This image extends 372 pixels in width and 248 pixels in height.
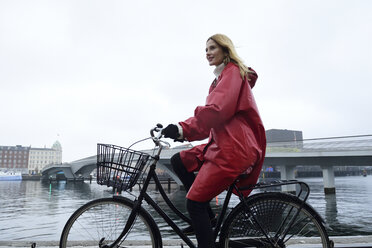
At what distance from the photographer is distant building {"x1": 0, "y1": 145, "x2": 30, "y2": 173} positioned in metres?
125

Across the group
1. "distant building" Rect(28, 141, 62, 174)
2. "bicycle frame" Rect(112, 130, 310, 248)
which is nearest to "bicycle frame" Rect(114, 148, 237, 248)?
"bicycle frame" Rect(112, 130, 310, 248)

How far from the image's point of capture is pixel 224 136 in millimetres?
2037

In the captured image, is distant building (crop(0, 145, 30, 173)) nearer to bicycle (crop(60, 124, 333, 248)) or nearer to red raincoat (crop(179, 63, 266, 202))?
bicycle (crop(60, 124, 333, 248))

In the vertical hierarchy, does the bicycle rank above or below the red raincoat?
below

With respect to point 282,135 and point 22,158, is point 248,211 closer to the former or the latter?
point 282,135

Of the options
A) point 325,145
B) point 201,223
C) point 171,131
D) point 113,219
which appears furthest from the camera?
point 325,145

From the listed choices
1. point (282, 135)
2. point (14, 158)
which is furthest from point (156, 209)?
point (14, 158)

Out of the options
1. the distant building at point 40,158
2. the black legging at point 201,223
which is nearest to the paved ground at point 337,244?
the black legging at point 201,223

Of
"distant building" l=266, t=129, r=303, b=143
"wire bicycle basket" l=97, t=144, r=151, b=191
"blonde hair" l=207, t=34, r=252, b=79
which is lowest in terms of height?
"wire bicycle basket" l=97, t=144, r=151, b=191

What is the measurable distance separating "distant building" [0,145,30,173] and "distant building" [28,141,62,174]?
2.12 meters

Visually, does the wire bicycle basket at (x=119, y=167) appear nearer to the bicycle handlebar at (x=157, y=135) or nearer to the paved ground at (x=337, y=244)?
the bicycle handlebar at (x=157, y=135)

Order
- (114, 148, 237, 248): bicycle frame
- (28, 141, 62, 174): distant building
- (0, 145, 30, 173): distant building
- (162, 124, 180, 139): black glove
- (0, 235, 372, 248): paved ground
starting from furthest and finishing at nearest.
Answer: (28, 141, 62, 174): distant building, (0, 145, 30, 173): distant building, (0, 235, 372, 248): paved ground, (114, 148, 237, 248): bicycle frame, (162, 124, 180, 139): black glove

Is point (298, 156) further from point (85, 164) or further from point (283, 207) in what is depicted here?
point (85, 164)

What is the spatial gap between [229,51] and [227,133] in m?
0.71
